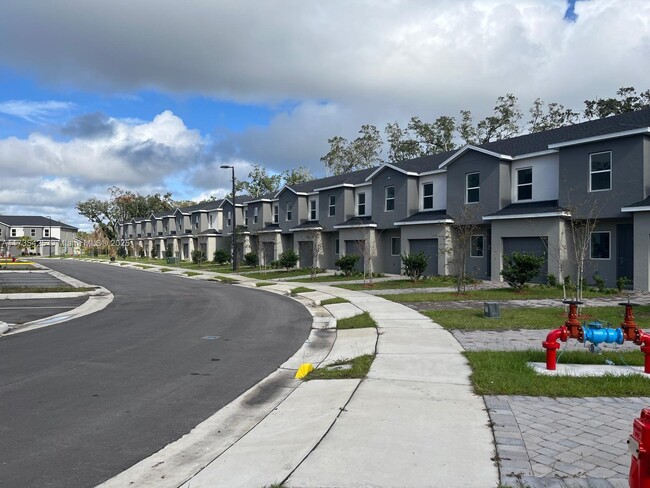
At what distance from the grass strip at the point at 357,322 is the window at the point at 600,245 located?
13.4 m

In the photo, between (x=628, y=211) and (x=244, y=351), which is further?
(x=628, y=211)

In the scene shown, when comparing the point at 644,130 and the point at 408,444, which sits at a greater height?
the point at 644,130

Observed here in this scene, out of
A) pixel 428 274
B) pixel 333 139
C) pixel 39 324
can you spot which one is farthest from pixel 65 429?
pixel 333 139

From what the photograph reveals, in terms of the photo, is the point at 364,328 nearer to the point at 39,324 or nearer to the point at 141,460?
the point at 141,460

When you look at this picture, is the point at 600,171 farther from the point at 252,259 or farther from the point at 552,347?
the point at 252,259

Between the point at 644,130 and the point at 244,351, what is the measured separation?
1839 centimetres

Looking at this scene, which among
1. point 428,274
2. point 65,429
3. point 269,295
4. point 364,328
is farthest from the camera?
point 428,274

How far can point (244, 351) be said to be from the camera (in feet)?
33.6

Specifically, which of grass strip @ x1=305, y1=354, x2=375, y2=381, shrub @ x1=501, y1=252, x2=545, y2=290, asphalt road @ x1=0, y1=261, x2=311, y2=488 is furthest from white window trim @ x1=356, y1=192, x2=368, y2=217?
grass strip @ x1=305, y1=354, x2=375, y2=381

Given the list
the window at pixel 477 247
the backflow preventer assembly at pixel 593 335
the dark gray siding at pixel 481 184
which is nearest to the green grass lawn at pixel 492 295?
the dark gray siding at pixel 481 184

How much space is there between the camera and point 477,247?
2767cm

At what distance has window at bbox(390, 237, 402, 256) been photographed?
3259 cm

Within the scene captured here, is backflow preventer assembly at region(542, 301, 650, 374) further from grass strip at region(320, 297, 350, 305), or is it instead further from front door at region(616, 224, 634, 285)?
front door at region(616, 224, 634, 285)

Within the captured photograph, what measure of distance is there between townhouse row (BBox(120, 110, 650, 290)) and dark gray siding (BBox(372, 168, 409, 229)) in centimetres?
7
